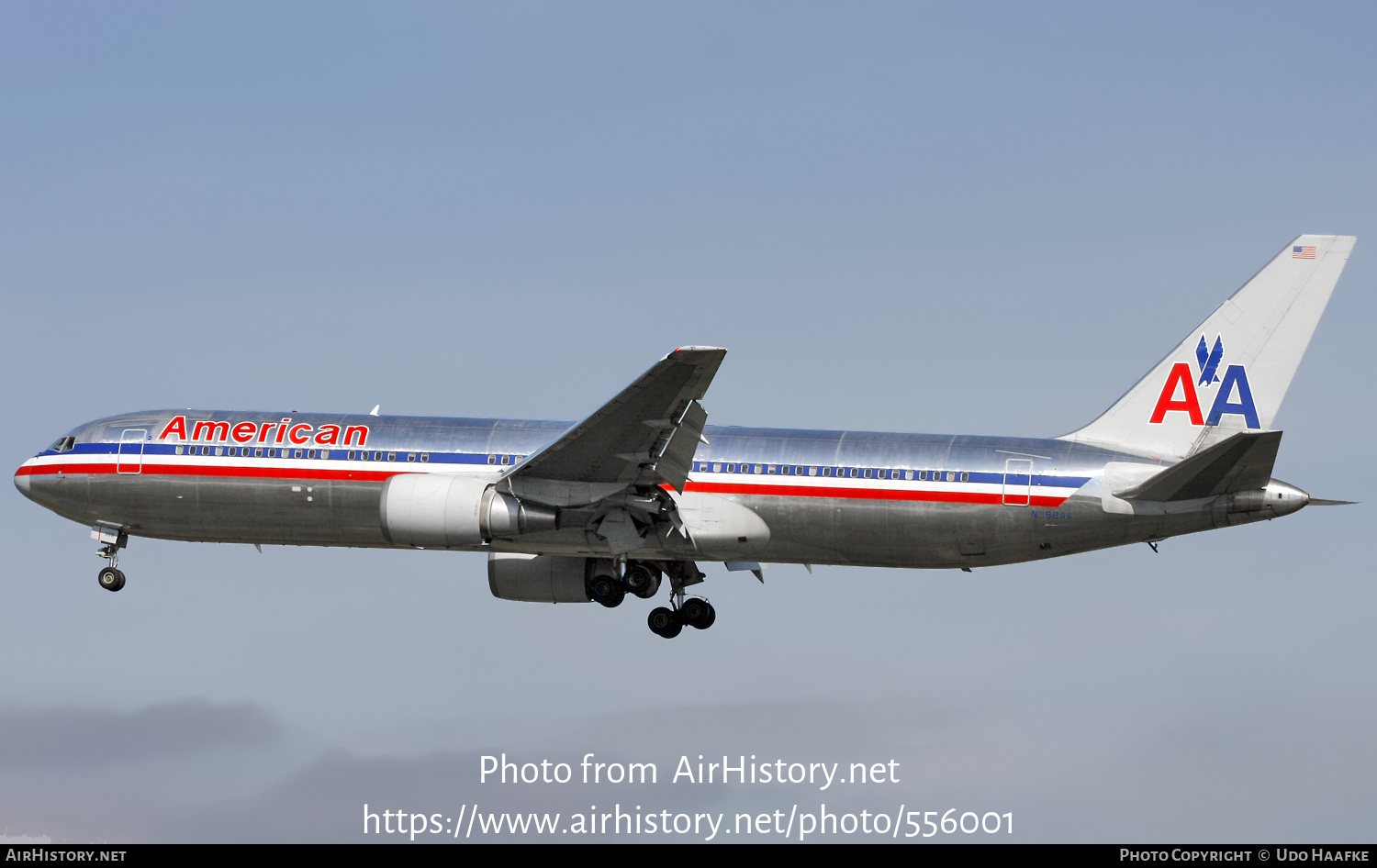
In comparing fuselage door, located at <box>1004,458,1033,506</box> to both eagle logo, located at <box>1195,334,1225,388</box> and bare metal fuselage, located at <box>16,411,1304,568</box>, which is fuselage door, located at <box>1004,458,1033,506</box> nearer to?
bare metal fuselage, located at <box>16,411,1304,568</box>

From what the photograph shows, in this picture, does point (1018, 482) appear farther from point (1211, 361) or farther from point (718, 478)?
point (718, 478)

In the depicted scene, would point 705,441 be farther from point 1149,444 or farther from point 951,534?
point 1149,444

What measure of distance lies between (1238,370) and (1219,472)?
5020 mm

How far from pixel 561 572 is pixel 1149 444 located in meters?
16.3

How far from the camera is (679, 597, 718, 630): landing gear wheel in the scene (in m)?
46.3

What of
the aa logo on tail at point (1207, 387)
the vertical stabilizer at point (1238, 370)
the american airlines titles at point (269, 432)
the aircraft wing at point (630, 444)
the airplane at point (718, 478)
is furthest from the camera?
the american airlines titles at point (269, 432)

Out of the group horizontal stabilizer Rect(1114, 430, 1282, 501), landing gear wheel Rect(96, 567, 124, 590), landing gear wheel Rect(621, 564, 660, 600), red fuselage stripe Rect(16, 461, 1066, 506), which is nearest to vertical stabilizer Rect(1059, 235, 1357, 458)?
horizontal stabilizer Rect(1114, 430, 1282, 501)

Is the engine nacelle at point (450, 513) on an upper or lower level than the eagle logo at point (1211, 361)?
lower

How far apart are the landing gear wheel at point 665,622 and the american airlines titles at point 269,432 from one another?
30.4 feet

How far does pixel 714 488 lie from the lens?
42.5m

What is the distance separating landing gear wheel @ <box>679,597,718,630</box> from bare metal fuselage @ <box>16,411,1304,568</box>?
2.96 m

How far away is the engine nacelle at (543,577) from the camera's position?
46.9m

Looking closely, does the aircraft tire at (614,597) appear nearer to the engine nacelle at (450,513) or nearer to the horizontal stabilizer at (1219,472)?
the engine nacelle at (450,513)

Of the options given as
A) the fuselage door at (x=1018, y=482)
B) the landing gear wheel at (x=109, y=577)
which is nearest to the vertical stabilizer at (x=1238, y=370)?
the fuselage door at (x=1018, y=482)
